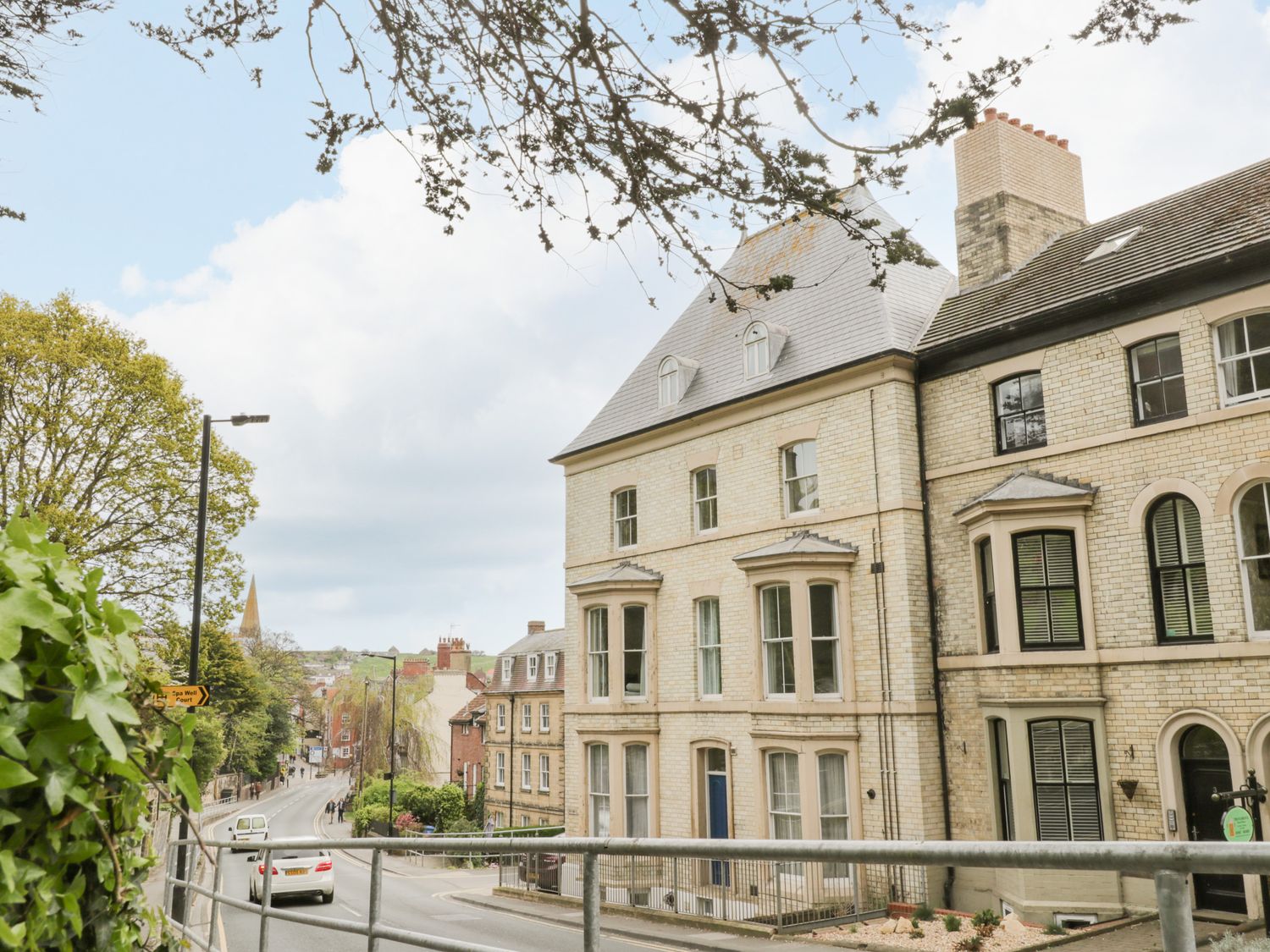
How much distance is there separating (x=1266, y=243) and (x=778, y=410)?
9451 mm

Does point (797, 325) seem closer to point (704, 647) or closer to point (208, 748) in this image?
point (704, 647)

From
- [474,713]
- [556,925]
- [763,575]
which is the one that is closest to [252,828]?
[474,713]

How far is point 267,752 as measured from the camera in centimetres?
7988

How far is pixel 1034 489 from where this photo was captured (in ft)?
55.9

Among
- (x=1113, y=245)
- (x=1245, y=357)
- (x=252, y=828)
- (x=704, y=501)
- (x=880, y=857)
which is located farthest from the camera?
(x=252, y=828)

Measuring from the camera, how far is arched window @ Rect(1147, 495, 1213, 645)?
15281 millimetres

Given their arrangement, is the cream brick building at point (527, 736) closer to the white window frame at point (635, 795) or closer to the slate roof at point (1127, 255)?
Result: the white window frame at point (635, 795)

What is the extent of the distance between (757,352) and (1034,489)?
747 centimetres

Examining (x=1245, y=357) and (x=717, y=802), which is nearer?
(x=1245, y=357)

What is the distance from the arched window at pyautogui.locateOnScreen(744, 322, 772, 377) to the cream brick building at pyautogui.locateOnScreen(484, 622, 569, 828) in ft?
94.8

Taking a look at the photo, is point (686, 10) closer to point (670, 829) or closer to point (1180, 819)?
point (1180, 819)

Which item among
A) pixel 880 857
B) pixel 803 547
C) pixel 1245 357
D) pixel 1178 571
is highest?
pixel 1245 357

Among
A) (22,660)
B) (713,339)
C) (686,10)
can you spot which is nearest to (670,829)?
(713,339)

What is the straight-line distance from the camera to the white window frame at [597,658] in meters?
24.5
